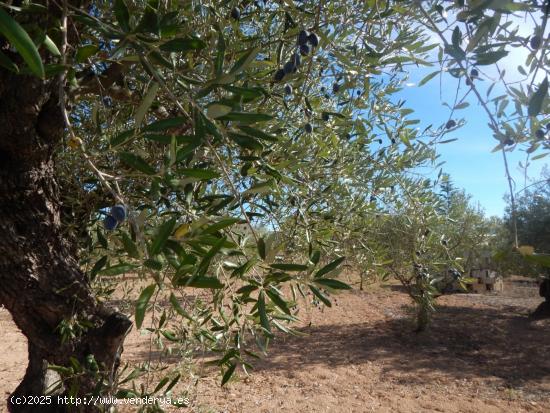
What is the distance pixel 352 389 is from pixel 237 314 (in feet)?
15.6

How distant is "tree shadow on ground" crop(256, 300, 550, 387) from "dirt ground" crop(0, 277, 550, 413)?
0.8 inches

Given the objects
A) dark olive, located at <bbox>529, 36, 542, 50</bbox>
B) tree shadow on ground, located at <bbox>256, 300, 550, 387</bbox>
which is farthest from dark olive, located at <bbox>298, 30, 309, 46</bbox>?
tree shadow on ground, located at <bbox>256, 300, 550, 387</bbox>

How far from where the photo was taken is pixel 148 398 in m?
1.78

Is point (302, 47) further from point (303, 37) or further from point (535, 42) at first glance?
point (535, 42)

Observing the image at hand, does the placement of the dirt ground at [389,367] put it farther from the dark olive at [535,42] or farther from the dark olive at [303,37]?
the dark olive at [535,42]

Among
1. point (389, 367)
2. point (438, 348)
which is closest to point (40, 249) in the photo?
point (389, 367)

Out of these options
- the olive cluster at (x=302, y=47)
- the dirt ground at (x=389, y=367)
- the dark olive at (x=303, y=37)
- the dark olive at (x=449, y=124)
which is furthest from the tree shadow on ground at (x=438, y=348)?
the dark olive at (x=303, y=37)

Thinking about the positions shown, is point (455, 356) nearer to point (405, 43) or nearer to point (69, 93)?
point (405, 43)

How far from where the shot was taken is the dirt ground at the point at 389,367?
5.56 m

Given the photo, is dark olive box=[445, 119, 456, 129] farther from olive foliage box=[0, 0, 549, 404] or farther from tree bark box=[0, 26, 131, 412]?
tree bark box=[0, 26, 131, 412]

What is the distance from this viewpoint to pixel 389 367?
734 centimetres

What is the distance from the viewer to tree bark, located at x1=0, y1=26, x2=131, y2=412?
1.91m

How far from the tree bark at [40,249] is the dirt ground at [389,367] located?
3.67ft

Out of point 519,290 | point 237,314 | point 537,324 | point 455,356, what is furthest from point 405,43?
point 519,290
